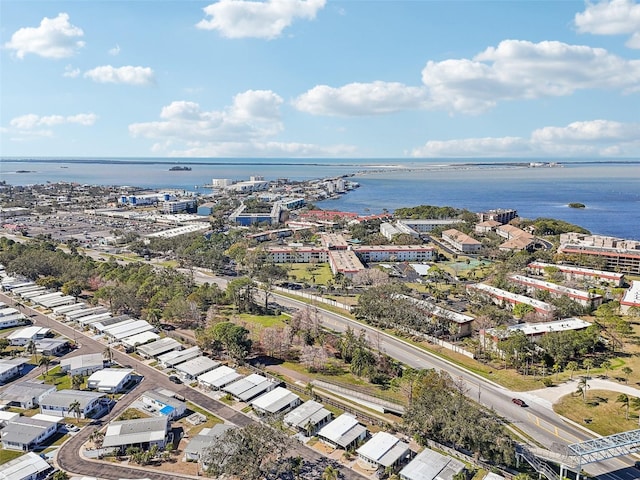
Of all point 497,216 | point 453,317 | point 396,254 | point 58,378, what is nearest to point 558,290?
point 453,317

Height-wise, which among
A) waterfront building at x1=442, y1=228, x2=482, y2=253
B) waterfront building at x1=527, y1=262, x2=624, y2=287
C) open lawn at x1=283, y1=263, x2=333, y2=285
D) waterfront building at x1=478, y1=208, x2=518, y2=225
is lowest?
open lawn at x1=283, y1=263, x2=333, y2=285

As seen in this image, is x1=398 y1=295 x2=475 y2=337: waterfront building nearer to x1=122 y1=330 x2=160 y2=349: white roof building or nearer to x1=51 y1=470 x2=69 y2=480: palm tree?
x1=122 y1=330 x2=160 y2=349: white roof building

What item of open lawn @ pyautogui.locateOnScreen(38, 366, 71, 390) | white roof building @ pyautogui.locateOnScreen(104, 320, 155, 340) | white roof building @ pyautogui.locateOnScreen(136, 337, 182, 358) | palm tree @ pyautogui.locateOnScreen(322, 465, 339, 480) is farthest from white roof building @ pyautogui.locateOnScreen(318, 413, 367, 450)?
white roof building @ pyautogui.locateOnScreen(104, 320, 155, 340)

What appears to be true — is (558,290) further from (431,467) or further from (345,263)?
(431,467)

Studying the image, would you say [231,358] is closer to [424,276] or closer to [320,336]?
[320,336]

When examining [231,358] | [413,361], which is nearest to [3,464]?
[231,358]
